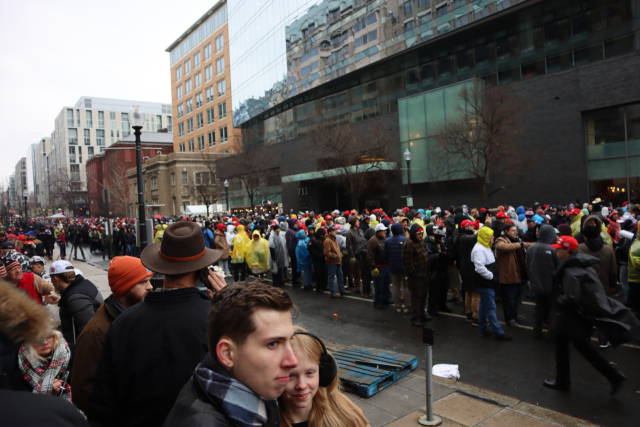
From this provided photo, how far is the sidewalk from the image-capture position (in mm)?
4668

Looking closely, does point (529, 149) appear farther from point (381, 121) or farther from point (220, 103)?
point (220, 103)

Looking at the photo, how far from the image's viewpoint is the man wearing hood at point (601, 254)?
7.31 m

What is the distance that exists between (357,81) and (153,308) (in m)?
36.7

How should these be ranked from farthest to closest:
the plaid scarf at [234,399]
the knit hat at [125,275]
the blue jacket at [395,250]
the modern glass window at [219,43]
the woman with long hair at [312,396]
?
the modern glass window at [219,43]
the blue jacket at [395,250]
the knit hat at [125,275]
the woman with long hair at [312,396]
the plaid scarf at [234,399]

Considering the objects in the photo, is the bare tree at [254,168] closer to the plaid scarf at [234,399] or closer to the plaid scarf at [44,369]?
the plaid scarf at [44,369]

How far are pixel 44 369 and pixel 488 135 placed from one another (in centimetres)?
2337

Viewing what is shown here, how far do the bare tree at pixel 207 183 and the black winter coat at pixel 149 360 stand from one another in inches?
1855

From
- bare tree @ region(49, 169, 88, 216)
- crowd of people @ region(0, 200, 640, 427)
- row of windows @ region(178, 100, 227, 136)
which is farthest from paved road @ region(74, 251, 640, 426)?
bare tree @ region(49, 169, 88, 216)

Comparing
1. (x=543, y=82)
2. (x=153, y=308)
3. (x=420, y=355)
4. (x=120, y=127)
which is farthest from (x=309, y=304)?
(x=120, y=127)

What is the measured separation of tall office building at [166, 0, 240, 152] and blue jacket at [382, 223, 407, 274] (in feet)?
176

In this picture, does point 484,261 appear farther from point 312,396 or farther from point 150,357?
point 150,357

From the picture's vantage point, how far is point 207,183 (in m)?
51.9

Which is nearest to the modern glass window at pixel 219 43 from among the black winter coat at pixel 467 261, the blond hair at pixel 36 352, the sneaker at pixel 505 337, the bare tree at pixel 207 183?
the bare tree at pixel 207 183

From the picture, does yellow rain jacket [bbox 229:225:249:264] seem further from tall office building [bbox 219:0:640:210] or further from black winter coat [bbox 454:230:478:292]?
tall office building [bbox 219:0:640:210]
